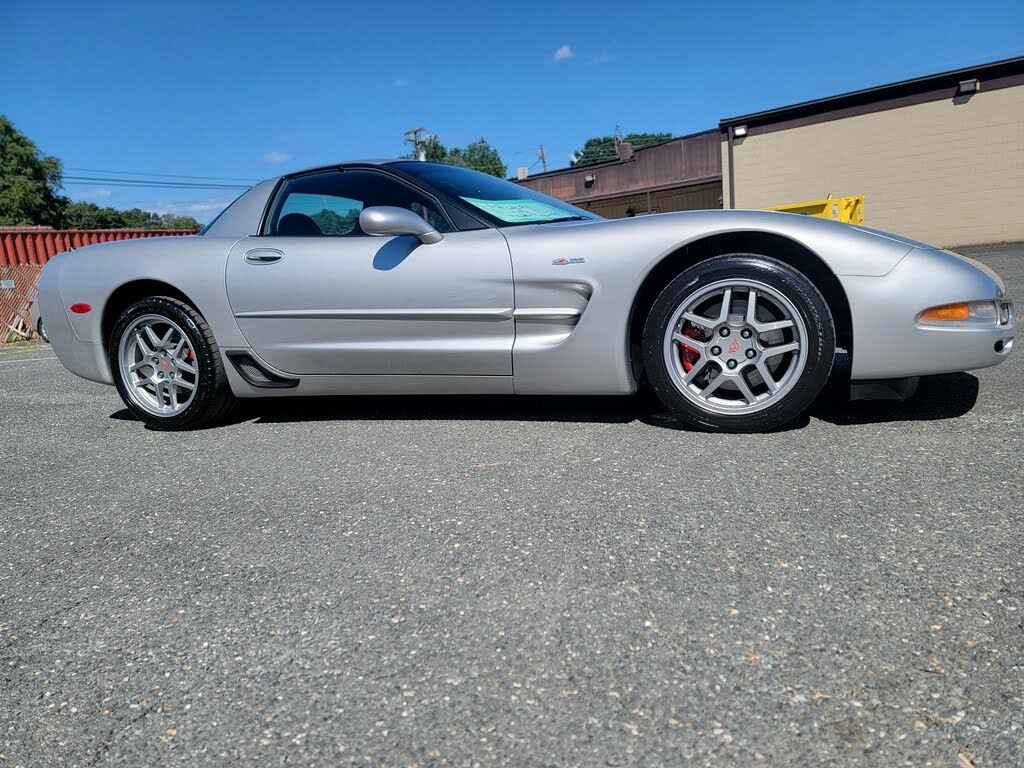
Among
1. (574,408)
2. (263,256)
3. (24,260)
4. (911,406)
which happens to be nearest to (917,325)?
(911,406)

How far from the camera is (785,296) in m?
2.82

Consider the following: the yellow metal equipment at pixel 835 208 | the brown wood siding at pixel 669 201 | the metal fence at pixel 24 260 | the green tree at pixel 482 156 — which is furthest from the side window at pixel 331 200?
the green tree at pixel 482 156

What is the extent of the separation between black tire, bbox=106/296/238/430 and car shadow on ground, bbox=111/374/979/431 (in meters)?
0.24

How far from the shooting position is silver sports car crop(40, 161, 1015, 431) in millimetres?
2785

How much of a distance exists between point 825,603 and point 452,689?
811 millimetres

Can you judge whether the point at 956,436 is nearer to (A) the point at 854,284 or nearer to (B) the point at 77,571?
(A) the point at 854,284

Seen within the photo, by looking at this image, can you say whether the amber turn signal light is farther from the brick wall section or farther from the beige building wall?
the brick wall section

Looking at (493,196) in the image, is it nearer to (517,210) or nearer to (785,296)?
(517,210)

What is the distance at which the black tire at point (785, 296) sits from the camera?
280cm

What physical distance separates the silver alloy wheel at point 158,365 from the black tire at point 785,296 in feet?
7.38

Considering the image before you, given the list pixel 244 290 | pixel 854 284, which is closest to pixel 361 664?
pixel 854 284

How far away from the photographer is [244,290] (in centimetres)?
355

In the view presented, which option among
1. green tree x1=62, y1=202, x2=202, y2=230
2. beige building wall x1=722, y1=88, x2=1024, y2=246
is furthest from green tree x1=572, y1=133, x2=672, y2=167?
beige building wall x1=722, y1=88, x2=1024, y2=246

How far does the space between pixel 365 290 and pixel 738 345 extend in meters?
1.61
